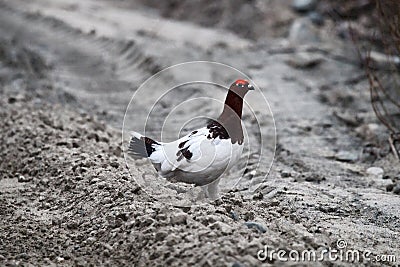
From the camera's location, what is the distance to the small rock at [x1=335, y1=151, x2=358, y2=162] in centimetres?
653

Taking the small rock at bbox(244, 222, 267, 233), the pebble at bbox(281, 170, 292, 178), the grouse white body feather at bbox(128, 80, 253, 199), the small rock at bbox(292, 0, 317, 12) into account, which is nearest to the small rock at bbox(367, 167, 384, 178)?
the pebble at bbox(281, 170, 292, 178)

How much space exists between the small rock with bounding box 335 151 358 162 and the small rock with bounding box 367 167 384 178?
1.22ft

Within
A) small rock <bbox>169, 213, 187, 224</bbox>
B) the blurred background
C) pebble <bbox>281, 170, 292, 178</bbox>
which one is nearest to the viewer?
small rock <bbox>169, 213, 187, 224</bbox>

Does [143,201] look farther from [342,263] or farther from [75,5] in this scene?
[75,5]

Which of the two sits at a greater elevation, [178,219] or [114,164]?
[114,164]

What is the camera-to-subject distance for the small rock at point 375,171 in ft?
19.7

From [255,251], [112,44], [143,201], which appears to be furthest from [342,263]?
[112,44]

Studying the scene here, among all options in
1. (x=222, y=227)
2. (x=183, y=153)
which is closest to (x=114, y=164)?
(x=183, y=153)

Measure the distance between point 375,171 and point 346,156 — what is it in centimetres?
54

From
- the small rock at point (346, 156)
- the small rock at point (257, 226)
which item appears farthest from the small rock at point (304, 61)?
the small rock at point (257, 226)

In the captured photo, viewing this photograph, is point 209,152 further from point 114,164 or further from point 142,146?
point 114,164

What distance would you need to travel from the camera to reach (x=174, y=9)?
16.2 m

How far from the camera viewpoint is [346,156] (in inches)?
259

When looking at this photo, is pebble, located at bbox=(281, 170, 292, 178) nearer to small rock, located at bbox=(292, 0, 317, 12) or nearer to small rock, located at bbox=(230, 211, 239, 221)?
small rock, located at bbox=(230, 211, 239, 221)
